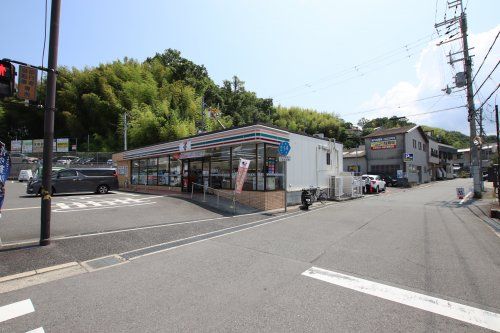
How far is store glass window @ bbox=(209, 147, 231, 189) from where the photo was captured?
50.9 feet

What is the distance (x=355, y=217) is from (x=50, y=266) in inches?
385

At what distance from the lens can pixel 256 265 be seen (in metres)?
5.54

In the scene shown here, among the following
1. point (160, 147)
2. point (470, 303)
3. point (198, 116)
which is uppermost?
point (198, 116)

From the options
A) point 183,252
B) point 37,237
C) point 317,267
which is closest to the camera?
point 317,267

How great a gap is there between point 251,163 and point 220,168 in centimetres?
247

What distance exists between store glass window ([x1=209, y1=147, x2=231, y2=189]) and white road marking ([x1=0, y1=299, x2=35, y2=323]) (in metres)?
11.7

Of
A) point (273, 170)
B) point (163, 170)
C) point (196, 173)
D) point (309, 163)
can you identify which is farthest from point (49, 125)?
point (163, 170)

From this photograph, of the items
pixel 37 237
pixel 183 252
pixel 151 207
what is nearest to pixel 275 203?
pixel 151 207

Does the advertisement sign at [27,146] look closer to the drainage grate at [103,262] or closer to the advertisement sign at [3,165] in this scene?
the advertisement sign at [3,165]

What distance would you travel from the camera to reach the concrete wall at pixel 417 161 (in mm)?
37050

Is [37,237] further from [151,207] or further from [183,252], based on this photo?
Result: [151,207]

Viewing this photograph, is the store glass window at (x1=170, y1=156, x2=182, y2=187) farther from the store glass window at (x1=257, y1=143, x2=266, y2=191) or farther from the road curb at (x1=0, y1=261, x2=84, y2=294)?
the road curb at (x1=0, y1=261, x2=84, y2=294)

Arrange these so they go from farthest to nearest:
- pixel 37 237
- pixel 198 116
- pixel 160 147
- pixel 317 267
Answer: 1. pixel 198 116
2. pixel 160 147
3. pixel 37 237
4. pixel 317 267

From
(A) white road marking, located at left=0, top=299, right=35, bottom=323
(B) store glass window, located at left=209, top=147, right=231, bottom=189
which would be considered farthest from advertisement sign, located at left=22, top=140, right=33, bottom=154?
(A) white road marking, located at left=0, top=299, right=35, bottom=323
